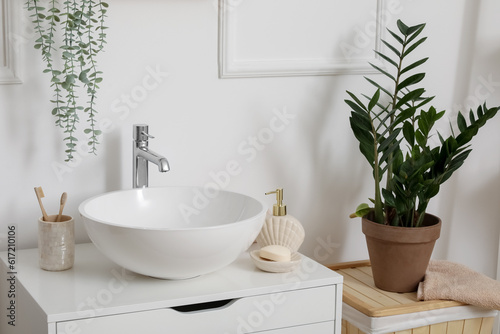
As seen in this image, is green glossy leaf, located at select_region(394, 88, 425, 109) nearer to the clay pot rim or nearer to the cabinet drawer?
the clay pot rim

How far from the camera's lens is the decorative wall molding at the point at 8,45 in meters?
1.61

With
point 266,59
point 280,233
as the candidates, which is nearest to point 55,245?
point 280,233

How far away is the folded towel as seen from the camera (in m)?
1.73

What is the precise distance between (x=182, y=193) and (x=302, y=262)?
35 centimetres

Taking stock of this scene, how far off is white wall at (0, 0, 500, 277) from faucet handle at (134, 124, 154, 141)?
0.27ft

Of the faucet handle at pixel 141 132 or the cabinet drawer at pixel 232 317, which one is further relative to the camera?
the faucet handle at pixel 141 132

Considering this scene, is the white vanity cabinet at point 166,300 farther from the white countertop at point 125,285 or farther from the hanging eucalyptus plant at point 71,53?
the hanging eucalyptus plant at point 71,53

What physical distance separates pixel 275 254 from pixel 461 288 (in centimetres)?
53

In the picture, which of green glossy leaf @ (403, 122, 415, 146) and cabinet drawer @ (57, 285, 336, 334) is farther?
green glossy leaf @ (403, 122, 415, 146)

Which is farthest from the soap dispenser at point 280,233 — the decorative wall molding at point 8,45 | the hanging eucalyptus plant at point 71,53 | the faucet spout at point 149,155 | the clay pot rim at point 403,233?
the decorative wall molding at point 8,45

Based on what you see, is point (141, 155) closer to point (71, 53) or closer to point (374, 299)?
point (71, 53)

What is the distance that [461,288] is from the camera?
1.76 metres

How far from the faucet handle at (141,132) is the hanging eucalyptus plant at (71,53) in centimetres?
10

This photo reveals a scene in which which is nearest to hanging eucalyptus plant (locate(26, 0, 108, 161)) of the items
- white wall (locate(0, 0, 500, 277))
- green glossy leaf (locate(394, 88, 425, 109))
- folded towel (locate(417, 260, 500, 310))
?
white wall (locate(0, 0, 500, 277))
